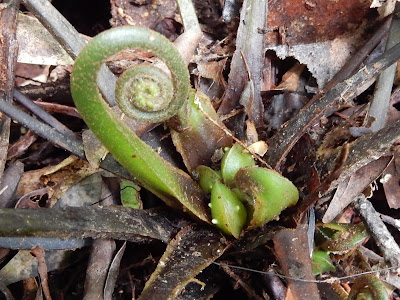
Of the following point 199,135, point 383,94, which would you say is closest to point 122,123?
point 199,135

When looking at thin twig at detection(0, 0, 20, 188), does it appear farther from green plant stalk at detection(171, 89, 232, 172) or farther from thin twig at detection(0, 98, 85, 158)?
green plant stalk at detection(171, 89, 232, 172)

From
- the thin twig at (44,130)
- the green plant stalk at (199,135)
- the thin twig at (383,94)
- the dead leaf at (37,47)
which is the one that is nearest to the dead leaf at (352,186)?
the thin twig at (383,94)

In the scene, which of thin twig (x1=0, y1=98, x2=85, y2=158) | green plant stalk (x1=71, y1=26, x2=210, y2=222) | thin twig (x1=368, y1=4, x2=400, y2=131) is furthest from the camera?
thin twig (x1=368, y1=4, x2=400, y2=131)

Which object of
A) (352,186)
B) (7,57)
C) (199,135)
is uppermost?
(7,57)

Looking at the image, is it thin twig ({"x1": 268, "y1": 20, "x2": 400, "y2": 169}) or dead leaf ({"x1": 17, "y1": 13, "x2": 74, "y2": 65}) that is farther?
dead leaf ({"x1": 17, "y1": 13, "x2": 74, "y2": 65})

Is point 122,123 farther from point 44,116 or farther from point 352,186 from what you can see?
point 352,186

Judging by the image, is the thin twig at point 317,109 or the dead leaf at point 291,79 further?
the dead leaf at point 291,79

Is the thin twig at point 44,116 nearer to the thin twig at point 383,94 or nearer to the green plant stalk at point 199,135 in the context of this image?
the green plant stalk at point 199,135

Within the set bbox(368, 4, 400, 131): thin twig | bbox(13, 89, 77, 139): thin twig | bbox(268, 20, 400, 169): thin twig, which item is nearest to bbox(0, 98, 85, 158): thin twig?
bbox(13, 89, 77, 139): thin twig

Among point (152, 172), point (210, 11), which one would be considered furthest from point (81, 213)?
point (210, 11)
